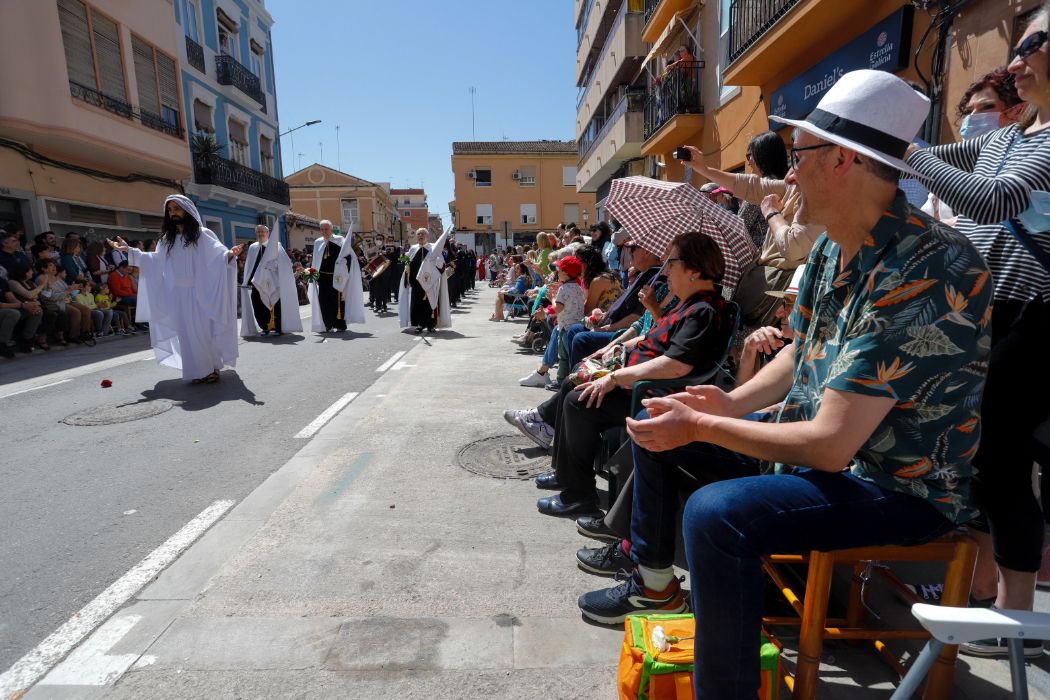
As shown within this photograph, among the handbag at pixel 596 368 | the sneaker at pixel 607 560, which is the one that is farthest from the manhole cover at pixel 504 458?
the sneaker at pixel 607 560

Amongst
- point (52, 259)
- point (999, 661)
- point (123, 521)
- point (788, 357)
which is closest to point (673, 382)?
point (788, 357)

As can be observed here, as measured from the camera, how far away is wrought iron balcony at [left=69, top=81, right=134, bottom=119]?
45.0 feet

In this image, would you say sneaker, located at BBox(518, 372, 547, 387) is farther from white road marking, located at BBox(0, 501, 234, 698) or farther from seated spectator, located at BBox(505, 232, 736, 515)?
white road marking, located at BBox(0, 501, 234, 698)

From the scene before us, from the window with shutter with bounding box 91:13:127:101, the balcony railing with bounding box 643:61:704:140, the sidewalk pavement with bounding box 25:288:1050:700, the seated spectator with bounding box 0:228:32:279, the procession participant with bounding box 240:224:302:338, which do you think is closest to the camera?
the sidewalk pavement with bounding box 25:288:1050:700

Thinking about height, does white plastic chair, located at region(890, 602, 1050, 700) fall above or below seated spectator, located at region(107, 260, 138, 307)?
below

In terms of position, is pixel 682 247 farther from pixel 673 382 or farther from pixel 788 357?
pixel 788 357

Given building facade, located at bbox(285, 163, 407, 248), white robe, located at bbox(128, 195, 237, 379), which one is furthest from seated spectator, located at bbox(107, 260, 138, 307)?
building facade, located at bbox(285, 163, 407, 248)

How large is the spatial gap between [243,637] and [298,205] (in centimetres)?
5592

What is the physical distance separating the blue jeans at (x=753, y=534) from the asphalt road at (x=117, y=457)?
99.5 inches

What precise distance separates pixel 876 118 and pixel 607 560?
209 centimetres

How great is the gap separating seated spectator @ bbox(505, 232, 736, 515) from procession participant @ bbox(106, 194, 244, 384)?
495 centimetres

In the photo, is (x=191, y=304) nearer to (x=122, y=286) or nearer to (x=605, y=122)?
(x=122, y=286)

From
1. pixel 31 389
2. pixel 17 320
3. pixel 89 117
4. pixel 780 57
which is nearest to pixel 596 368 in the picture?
pixel 31 389

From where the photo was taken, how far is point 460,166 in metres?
52.6
